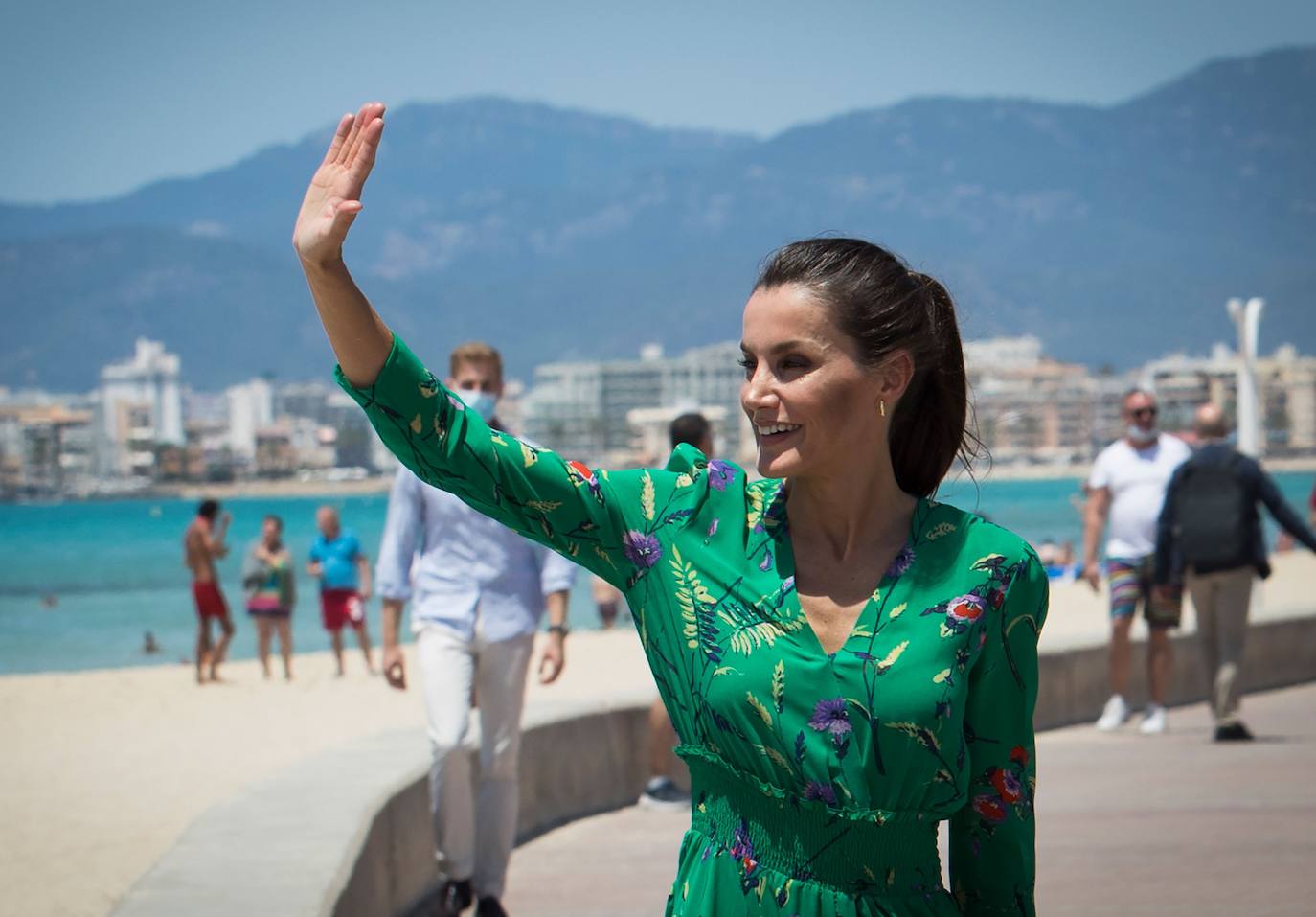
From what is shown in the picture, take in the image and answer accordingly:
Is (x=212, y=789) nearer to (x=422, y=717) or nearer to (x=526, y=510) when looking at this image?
(x=422, y=717)

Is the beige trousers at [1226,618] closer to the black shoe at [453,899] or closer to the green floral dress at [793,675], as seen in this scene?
the black shoe at [453,899]

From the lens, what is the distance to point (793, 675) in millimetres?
2611

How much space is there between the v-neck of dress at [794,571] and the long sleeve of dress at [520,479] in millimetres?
134

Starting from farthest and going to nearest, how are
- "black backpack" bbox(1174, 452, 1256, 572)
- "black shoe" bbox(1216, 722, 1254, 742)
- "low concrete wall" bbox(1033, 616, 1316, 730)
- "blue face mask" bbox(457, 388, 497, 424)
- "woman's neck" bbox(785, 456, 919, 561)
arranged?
1. "low concrete wall" bbox(1033, 616, 1316, 730)
2. "black shoe" bbox(1216, 722, 1254, 742)
3. "black backpack" bbox(1174, 452, 1256, 572)
4. "blue face mask" bbox(457, 388, 497, 424)
5. "woman's neck" bbox(785, 456, 919, 561)

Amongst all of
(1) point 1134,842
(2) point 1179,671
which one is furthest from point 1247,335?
(1) point 1134,842

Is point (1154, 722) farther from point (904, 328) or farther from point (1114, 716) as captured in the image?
point (904, 328)

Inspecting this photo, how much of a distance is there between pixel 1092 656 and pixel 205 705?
28.4ft

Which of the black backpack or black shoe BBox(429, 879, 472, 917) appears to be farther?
the black backpack

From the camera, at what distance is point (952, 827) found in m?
2.80

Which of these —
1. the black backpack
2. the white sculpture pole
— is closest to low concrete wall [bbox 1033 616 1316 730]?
the black backpack

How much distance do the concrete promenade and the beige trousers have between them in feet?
0.83

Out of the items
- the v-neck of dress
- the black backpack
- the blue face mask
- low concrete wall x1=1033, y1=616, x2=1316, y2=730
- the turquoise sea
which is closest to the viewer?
the v-neck of dress

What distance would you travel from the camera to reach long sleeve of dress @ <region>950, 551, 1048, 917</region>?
271cm

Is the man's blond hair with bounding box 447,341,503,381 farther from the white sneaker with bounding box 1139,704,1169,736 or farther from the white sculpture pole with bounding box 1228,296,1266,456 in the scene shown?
A: the white sculpture pole with bounding box 1228,296,1266,456
